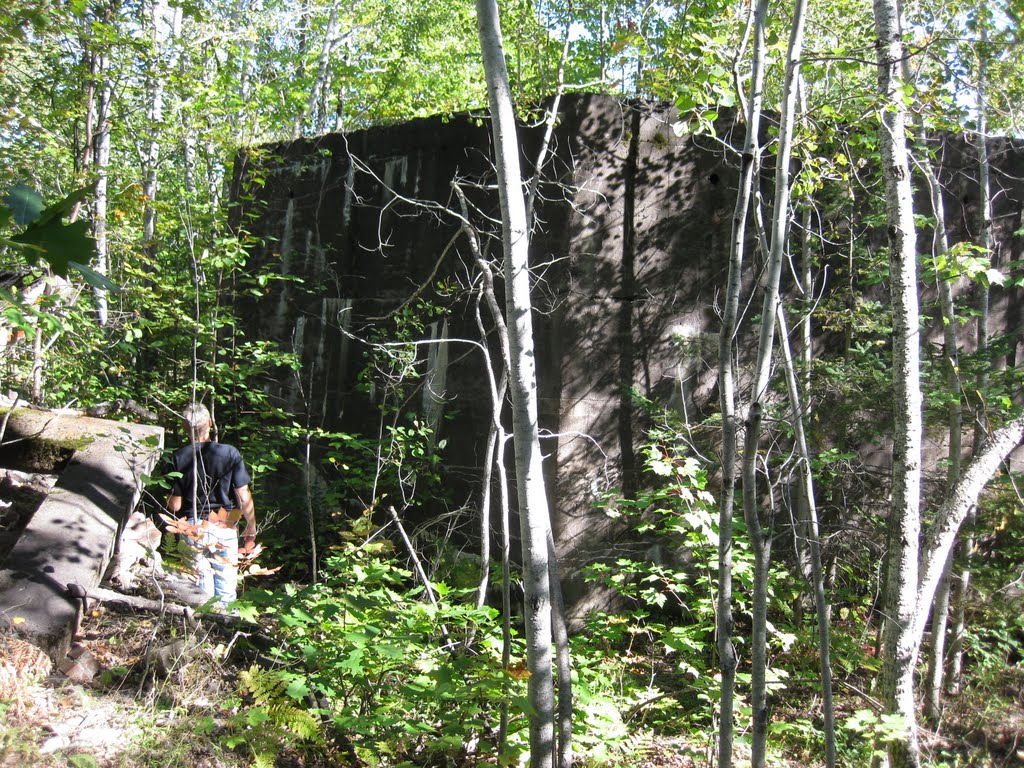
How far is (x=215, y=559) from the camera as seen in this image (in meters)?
4.29

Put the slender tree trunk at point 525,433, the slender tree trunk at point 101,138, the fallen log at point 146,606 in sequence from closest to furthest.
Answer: the slender tree trunk at point 525,433, the fallen log at point 146,606, the slender tree trunk at point 101,138

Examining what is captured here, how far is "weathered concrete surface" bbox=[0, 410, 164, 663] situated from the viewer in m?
4.11

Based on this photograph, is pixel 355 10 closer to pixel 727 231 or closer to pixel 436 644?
pixel 727 231

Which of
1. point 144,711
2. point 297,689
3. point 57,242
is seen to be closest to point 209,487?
point 144,711

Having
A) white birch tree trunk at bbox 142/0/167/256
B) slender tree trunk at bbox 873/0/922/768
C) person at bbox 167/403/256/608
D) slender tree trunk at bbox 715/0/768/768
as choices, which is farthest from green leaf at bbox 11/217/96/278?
white birch tree trunk at bbox 142/0/167/256

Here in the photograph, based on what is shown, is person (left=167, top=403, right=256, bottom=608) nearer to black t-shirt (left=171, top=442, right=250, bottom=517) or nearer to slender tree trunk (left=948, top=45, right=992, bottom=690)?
black t-shirt (left=171, top=442, right=250, bottom=517)

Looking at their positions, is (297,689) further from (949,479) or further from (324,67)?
(324,67)

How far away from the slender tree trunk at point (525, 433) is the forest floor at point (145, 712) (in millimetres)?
472

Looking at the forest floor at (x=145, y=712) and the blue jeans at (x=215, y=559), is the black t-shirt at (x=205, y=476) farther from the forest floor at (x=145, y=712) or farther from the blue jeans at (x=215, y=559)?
the forest floor at (x=145, y=712)

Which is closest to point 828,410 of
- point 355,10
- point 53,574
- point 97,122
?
point 53,574

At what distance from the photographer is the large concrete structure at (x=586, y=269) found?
261 inches

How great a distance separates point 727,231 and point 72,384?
6.39 m

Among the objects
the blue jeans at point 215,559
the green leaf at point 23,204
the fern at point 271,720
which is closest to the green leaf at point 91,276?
the green leaf at point 23,204

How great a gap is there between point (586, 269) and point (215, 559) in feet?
12.8
